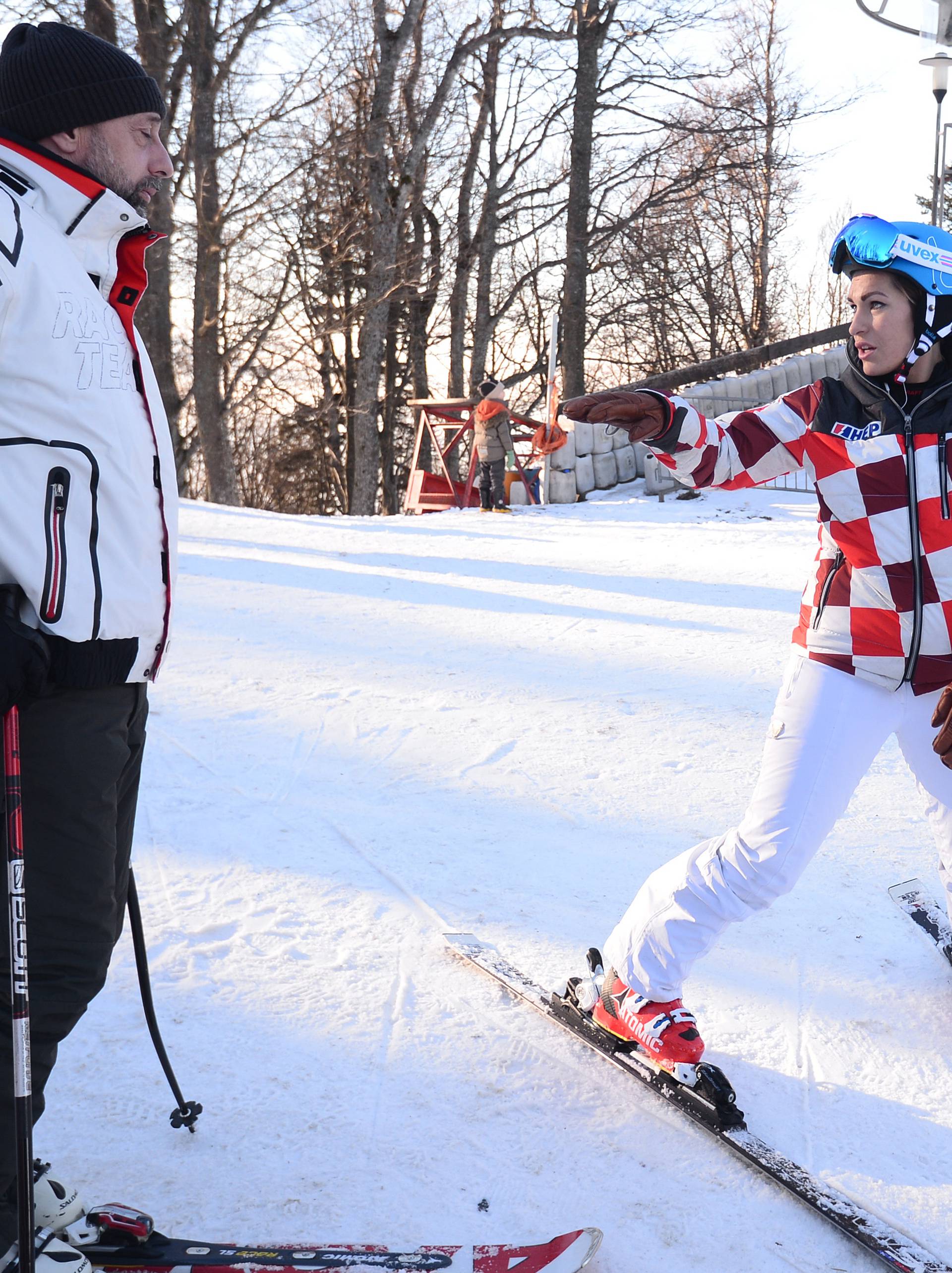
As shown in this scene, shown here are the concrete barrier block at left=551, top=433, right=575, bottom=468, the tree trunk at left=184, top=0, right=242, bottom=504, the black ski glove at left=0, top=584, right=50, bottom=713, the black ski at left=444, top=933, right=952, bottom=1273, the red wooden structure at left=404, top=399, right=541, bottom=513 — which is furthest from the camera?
the tree trunk at left=184, top=0, right=242, bottom=504

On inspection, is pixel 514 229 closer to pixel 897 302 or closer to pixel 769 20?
pixel 769 20

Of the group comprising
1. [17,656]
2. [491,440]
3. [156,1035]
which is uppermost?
[491,440]

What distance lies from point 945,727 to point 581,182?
19312 mm

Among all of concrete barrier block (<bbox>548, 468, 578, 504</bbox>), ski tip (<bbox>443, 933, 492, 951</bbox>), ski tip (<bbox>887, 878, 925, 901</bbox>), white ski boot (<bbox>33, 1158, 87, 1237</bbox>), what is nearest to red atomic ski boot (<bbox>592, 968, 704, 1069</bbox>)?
ski tip (<bbox>443, 933, 492, 951</bbox>)

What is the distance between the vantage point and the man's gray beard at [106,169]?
1734 mm

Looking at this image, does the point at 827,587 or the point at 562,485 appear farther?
the point at 562,485

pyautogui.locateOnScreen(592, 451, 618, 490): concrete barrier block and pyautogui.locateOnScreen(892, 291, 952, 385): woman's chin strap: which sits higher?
pyautogui.locateOnScreen(592, 451, 618, 490): concrete barrier block

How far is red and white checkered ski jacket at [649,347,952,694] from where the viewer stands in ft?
7.52

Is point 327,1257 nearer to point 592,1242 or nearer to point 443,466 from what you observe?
point 592,1242

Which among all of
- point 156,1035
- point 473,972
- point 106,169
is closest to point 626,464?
point 473,972

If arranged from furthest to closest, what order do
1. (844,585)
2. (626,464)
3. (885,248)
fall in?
(626,464), (844,585), (885,248)

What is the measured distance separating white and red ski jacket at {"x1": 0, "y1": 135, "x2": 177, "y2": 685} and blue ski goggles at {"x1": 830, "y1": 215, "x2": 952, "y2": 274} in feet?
4.81

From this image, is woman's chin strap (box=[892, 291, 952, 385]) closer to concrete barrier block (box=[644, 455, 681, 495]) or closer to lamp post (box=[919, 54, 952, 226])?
lamp post (box=[919, 54, 952, 226])

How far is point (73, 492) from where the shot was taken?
159cm
